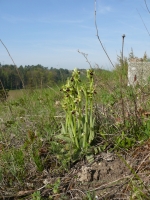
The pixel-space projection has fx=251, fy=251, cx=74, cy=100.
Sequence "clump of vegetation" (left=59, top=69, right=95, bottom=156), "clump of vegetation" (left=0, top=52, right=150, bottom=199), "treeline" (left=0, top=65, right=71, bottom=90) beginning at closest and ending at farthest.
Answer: "clump of vegetation" (left=0, top=52, right=150, bottom=199)
"clump of vegetation" (left=59, top=69, right=95, bottom=156)
"treeline" (left=0, top=65, right=71, bottom=90)

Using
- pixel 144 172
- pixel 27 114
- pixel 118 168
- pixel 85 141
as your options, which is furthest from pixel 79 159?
pixel 27 114

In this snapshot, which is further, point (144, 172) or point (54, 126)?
point (54, 126)

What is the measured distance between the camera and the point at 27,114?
3375 mm

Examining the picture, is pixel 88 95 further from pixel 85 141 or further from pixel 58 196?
pixel 58 196

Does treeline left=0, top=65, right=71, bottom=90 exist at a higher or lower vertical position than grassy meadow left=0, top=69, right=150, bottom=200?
higher

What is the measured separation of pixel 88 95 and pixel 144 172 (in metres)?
0.76

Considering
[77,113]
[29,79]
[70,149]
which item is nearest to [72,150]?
[70,149]

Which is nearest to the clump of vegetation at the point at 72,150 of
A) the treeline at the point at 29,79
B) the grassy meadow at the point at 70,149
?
the grassy meadow at the point at 70,149

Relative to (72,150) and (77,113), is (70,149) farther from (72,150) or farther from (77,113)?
(77,113)

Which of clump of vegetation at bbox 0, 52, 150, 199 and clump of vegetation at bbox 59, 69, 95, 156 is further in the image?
clump of vegetation at bbox 59, 69, 95, 156

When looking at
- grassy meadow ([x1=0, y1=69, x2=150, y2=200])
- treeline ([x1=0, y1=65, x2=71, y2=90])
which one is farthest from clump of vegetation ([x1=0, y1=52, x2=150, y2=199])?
treeline ([x1=0, y1=65, x2=71, y2=90])

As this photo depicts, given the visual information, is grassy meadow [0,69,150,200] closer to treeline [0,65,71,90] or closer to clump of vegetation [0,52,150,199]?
clump of vegetation [0,52,150,199]

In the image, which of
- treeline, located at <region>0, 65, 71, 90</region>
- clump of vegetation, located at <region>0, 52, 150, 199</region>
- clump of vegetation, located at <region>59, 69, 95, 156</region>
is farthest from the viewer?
treeline, located at <region>0, 65, 71, 90</region>

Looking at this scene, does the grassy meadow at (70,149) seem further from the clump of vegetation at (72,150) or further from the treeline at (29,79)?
the treeline at (29,79)
